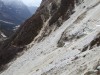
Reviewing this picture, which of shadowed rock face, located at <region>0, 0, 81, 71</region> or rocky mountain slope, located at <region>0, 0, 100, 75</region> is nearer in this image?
rocky mountain slope, located at <region>0, 0, 100, 75</region>

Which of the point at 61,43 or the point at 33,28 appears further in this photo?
the point at 33,28

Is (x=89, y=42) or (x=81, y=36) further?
(x=81, y=36)

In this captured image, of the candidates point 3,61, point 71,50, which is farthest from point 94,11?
point 3,61

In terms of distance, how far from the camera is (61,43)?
108 ft

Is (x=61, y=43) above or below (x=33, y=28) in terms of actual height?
below

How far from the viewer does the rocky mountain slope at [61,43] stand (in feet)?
71.3

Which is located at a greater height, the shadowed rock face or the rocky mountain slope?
the shadowed rock face

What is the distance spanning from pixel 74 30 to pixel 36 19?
23.3 metres

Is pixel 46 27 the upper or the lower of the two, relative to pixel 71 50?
upper

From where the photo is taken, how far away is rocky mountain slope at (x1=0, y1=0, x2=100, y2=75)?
855 inches

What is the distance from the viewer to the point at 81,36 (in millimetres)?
29797

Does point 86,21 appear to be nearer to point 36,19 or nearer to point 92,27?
point 92,27

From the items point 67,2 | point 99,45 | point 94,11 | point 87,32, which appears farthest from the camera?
point 67,2

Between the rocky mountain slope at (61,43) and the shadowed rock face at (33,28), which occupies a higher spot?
the shadowed rock face at (33,28)
